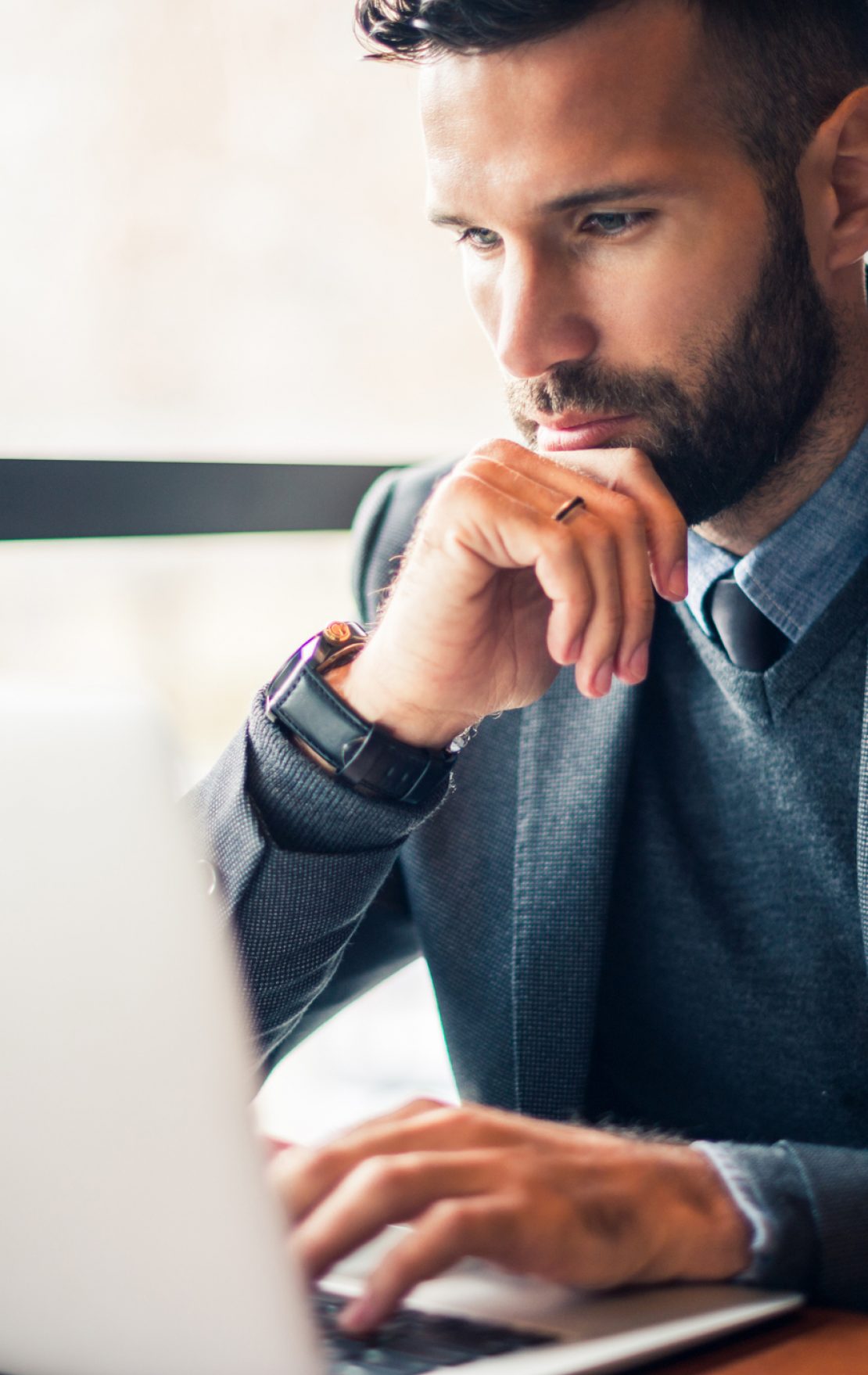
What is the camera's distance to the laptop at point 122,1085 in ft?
1.31

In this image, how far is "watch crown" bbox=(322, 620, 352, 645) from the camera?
43.9 inches

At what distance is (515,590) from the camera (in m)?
1.10

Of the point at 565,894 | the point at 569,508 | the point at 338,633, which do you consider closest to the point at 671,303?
the point at 569,508

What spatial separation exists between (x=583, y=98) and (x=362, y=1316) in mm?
975

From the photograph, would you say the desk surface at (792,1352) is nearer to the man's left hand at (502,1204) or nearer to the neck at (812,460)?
the man's left hand at (502,1204)

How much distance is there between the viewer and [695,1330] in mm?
537

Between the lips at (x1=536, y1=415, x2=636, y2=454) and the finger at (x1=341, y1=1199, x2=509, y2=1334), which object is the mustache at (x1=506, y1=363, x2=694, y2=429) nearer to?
the lips at (x1=536, y1=415, x2=636, y2=454)

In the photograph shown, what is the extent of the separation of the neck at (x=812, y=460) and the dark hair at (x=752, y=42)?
23 cm

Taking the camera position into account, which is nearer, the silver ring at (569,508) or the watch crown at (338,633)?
the silver ring at (569,508)

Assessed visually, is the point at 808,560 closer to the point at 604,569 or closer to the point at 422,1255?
the point at 604,569

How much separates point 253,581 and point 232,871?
1125mm

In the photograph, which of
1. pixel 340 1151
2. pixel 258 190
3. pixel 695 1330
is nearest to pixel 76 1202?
pixel 340 1151

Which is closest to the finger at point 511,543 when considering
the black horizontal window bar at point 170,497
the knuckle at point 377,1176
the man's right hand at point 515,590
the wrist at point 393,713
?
the man's right hand at point 515,590

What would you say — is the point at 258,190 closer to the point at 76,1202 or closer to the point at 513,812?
the point at 513,812
